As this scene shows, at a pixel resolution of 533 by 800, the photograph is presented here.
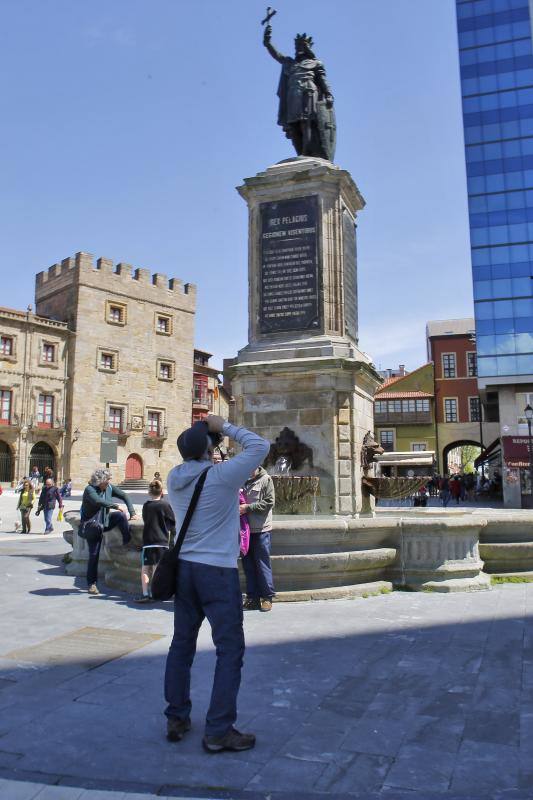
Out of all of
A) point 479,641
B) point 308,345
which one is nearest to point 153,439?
point 308,345

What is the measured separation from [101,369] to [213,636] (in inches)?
1990

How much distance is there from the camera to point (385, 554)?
7.61 meters

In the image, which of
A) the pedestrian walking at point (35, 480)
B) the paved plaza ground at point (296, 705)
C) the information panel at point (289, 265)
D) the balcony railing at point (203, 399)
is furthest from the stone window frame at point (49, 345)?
the paved plaza ground at point (296, 705)

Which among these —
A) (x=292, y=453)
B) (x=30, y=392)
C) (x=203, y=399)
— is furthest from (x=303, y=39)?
(x=203, y=399)

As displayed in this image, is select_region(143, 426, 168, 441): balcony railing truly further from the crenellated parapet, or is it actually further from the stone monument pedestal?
the stone monument pedestal

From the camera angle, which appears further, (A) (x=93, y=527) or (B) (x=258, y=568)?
(A) (x=93, y=527)

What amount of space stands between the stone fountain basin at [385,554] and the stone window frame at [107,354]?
45217 mm

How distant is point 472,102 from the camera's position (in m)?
44.1

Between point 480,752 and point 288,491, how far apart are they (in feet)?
19.9

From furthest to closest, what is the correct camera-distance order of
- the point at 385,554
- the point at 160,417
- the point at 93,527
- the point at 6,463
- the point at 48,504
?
the point at 160,417 → the point at 6,463 → the point at 48,504 → the point at 93,527 → the point at 385,554

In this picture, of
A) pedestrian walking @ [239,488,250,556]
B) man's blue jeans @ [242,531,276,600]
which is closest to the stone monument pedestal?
man's blue jeans @ [242,531,276,600]

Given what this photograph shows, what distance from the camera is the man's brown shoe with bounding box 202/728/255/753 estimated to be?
3.37 metres

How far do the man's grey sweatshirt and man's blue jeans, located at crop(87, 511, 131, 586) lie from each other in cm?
480

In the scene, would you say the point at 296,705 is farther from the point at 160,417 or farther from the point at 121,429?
the point at 160,417
